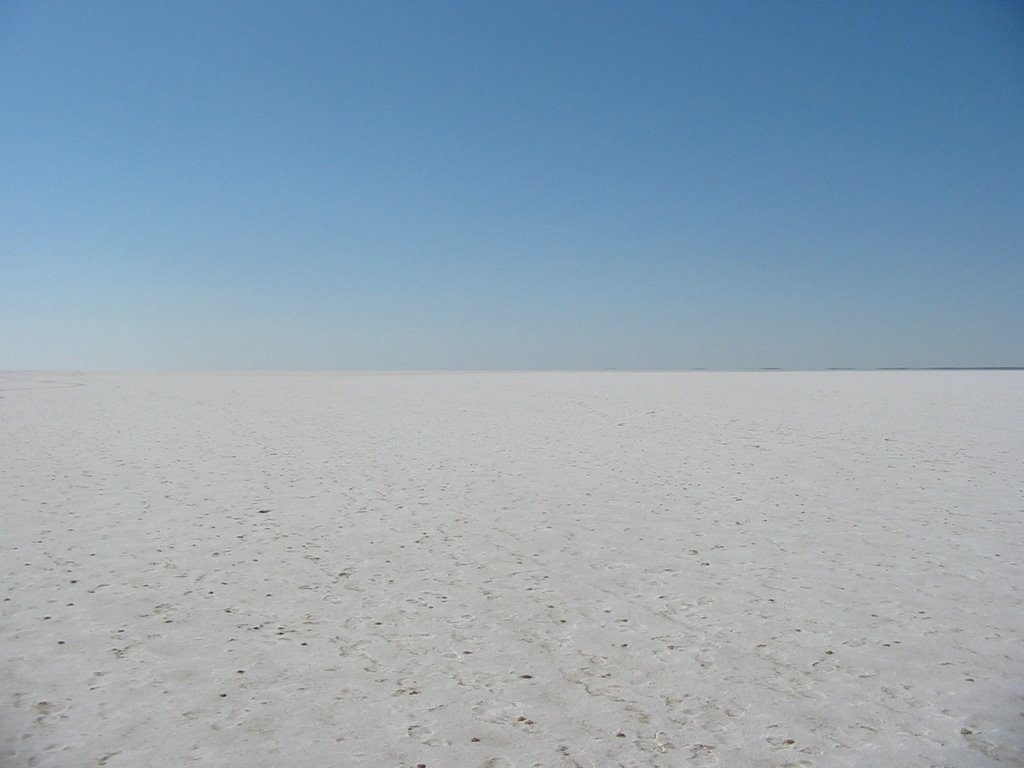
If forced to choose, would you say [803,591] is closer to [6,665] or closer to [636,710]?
[636,710]

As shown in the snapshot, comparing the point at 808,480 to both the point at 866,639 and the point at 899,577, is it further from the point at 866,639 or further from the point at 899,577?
the point at 866,639

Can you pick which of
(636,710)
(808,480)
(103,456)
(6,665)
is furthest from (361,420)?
(636,710)

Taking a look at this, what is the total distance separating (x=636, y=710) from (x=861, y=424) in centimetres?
1553

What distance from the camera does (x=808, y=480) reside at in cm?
975

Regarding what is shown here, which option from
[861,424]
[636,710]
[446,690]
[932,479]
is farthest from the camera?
[861,424]

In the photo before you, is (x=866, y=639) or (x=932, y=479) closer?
(x=866, y=639)

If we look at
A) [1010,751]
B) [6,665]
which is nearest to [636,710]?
[1010,751]

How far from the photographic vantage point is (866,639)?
14.1ft

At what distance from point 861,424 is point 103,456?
1660cm

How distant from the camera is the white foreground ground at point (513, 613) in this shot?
3.21 m

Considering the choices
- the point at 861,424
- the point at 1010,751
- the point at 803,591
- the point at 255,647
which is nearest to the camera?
the point at 1010,751

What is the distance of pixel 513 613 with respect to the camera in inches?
189

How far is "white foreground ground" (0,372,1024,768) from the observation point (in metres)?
3.21

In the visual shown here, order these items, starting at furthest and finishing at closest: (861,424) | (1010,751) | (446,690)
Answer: (861,424) < (446,690) < (1010,751)
